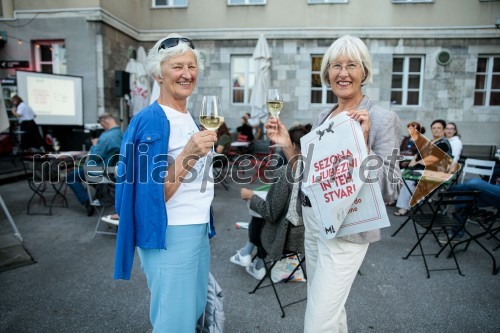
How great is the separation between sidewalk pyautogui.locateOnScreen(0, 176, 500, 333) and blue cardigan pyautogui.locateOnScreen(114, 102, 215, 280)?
1.38 m

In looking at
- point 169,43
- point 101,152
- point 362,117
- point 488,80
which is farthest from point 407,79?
point 169,43

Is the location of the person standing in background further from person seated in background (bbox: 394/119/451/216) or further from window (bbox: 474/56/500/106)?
window (bbox: 474/56/500/106)

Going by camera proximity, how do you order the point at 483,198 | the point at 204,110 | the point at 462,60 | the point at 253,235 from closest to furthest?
the point at 204,110 < the point at 253,235 < the point at 483,198 < the point at 462,60

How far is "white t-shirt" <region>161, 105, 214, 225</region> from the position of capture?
1.58 m

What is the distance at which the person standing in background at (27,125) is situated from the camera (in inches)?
367

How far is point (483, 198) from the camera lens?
4082 millimetres

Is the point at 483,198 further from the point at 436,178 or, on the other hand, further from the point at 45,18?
the point at 45,18

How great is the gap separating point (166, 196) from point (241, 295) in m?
1.83

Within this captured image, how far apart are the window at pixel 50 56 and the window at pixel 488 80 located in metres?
14.3

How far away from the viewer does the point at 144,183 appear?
1503 mm

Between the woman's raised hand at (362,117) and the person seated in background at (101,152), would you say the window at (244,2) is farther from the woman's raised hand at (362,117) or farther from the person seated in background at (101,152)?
the woman's raised hand at (362,117)

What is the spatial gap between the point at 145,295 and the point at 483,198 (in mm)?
4016

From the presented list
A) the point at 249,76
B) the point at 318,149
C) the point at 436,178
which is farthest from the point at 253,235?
the point at 249,76

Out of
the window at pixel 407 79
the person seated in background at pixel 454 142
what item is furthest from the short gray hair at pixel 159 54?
the window at pixel 407 79
